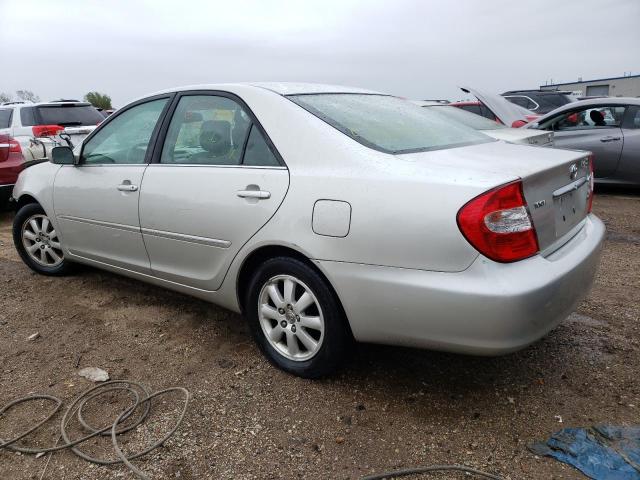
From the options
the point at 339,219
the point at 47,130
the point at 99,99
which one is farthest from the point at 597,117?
the point at 99,99

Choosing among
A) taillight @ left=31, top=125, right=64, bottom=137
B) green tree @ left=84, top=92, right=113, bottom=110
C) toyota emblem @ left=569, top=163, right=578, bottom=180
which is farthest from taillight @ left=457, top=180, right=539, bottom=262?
green tree @ left=84, top=92, right=113, bottom=110

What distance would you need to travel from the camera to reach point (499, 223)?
86.3 inches

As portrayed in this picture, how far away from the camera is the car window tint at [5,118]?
354 inches

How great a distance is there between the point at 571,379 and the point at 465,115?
16.4 ft

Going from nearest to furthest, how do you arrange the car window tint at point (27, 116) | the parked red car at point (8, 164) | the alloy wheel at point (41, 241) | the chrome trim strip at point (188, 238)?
the chrome trim strip at point (188, 238), the alloy wheel at point (41, 241), the parked red car at point (8, 164), the car window tint at point (27, 116)

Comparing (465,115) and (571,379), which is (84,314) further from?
(465,115)

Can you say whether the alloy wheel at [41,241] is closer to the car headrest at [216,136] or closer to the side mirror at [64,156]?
the side mirror at [64,156]

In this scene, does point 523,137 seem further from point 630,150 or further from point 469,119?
point 630,150

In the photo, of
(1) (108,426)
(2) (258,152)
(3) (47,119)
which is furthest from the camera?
(3) (47,119)

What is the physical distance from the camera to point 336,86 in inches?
139

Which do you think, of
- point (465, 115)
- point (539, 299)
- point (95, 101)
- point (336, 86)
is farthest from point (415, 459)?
point (95, 101)

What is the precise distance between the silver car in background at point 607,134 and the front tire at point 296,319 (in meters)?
6.21

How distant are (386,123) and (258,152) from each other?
71cm

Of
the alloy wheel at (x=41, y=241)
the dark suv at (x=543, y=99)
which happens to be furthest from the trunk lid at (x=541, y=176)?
the dark suv at (x=543, y=99)
